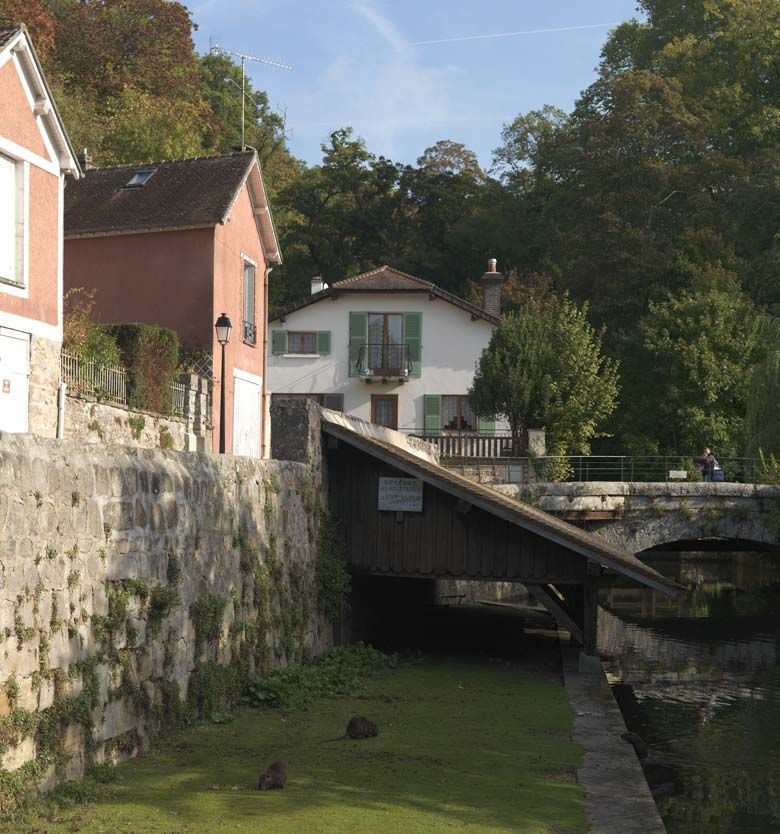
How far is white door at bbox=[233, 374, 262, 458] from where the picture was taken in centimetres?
2284

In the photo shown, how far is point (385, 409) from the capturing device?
38.1 m

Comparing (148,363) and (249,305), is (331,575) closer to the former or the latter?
A: (148,363)

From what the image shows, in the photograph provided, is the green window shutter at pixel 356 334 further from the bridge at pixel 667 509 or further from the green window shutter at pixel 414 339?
the bridge at pixel 667 509

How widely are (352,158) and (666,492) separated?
99.1 ft

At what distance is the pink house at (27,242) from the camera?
15.3m

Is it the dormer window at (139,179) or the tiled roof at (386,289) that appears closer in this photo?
the dormer window at (139,179)

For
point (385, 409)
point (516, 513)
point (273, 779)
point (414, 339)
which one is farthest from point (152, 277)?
point (385, 409)

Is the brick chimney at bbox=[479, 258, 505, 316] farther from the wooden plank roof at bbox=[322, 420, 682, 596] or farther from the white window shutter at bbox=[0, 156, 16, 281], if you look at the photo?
the white window shutter at bbox=[0, 156, 16, 281]

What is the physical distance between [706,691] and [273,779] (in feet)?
31.8

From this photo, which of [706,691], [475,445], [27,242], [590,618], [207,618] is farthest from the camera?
[475,445]

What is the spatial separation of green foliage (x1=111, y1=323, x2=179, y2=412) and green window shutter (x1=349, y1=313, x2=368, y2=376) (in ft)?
60.9

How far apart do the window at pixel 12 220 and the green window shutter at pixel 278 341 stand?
868 inches

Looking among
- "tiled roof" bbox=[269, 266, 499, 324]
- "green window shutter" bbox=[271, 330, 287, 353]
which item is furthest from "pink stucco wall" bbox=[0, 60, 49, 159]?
"green window shutter" bbox=[271, 330, 287, 353]

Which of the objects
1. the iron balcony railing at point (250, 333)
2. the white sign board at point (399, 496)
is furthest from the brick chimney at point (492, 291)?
the white sign board at point (399, 496)
